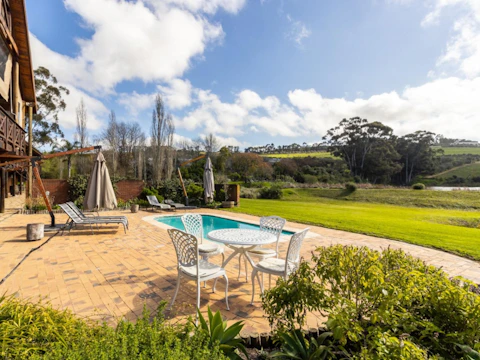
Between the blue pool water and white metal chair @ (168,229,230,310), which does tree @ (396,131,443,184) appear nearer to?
the blue pool water

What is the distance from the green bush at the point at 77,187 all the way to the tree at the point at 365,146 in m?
38.9

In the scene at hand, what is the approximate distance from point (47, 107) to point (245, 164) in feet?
75.4

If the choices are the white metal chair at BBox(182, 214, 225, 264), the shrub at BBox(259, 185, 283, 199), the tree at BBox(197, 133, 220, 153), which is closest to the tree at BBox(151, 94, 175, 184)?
the shrub at BBox(259, 185, 283, 199)

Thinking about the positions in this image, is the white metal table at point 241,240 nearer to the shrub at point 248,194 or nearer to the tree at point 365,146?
the shrub at point 248,194

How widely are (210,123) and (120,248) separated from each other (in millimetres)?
30294

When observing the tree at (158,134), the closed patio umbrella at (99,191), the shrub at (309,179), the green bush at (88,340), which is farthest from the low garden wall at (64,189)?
the shrub at (309,179)

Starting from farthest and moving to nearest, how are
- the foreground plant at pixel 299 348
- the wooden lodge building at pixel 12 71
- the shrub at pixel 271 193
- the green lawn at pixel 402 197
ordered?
the shrub at pixel 271 193 → the green lawn at pixel 402 197 → the wooden lodge building at pixel 12 71 → the foreground plant at pixel 299 348

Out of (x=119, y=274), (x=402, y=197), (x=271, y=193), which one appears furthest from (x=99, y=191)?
(x=402, y=197)

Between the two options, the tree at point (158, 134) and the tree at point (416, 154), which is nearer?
the tree at point (158, 134)

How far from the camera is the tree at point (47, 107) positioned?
847 inches

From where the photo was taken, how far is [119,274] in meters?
4.22

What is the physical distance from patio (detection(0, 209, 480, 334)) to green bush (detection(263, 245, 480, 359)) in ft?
3.53

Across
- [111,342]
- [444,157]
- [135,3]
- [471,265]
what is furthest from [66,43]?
[444,157]

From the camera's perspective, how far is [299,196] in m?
24.1
